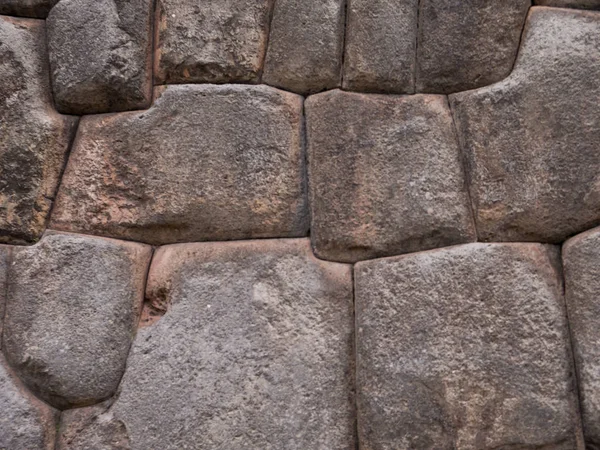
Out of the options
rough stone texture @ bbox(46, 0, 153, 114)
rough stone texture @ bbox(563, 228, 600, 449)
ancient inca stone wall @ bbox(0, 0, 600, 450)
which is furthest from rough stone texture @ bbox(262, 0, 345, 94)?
rough stone texture @ bbox(563, 228, 600, 449)

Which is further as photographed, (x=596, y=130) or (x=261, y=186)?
(x=261, y=186)

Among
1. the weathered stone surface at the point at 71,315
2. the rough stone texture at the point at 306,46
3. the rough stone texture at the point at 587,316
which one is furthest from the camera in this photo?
the rough stone texture at the point at 306,46

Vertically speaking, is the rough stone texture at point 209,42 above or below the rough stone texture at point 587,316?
above

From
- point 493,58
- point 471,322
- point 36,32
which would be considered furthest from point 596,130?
point 36,32

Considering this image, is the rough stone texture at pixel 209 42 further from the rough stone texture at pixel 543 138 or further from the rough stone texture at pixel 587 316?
the rough stone texture at pixel 587 316

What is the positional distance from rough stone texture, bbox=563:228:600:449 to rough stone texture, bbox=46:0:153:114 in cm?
108

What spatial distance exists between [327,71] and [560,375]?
0.88 metres

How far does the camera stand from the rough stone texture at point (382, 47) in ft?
4.87

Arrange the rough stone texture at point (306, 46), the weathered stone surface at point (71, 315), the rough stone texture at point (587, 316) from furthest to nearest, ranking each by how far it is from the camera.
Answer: the rough stone texture at point (306, 46) < the weathered stone surface at point (71, 315) < the rough stone texture at point (587, 316)

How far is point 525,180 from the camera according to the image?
138 cm

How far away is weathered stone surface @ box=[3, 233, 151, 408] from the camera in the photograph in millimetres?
1401

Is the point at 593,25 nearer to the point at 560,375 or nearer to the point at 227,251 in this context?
the point at 560,375

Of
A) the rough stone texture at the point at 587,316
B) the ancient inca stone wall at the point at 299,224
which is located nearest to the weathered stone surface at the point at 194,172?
the ancient inca stone wall at the point at 299,224

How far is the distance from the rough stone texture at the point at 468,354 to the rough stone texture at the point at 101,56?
2.57 ft
